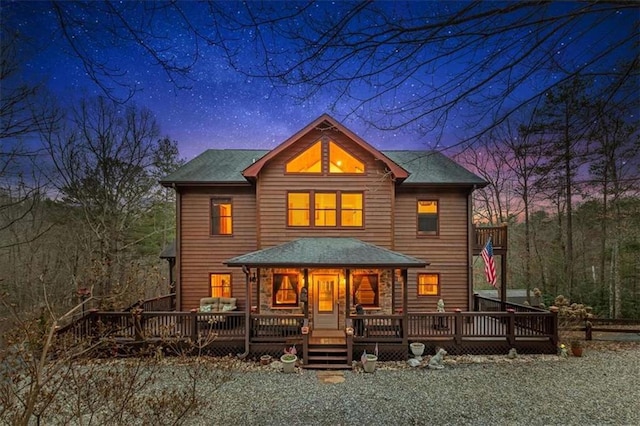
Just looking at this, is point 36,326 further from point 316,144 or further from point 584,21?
point 316,144

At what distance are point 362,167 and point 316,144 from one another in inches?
78.3

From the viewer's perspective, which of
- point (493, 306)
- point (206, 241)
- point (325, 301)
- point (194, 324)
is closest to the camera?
point (194, 324)

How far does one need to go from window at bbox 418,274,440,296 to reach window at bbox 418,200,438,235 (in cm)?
184

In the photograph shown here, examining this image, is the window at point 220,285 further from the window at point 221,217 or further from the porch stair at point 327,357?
the porch stair at point 327,357

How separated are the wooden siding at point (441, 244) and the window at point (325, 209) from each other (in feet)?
6.20

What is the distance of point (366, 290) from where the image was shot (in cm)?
1062

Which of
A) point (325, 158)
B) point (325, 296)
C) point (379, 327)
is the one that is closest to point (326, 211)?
point (325, 158)

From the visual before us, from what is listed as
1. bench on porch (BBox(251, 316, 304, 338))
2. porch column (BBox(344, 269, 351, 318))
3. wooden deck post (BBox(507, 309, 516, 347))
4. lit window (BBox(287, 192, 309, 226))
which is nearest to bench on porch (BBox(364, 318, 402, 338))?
porch column (BBox(344, 269, 351, 318))

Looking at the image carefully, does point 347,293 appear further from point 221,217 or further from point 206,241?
point 206,241

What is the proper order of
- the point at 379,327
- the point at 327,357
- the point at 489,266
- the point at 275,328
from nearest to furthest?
the point at 327,357 < the point at 379,327 < the point at 275,328 < the point at 489,266

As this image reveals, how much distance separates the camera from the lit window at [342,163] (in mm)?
11180

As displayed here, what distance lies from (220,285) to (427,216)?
8928 mm

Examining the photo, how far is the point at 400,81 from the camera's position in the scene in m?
2.54

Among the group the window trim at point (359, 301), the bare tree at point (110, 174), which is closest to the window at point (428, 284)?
the window trim at point (359, 301)
